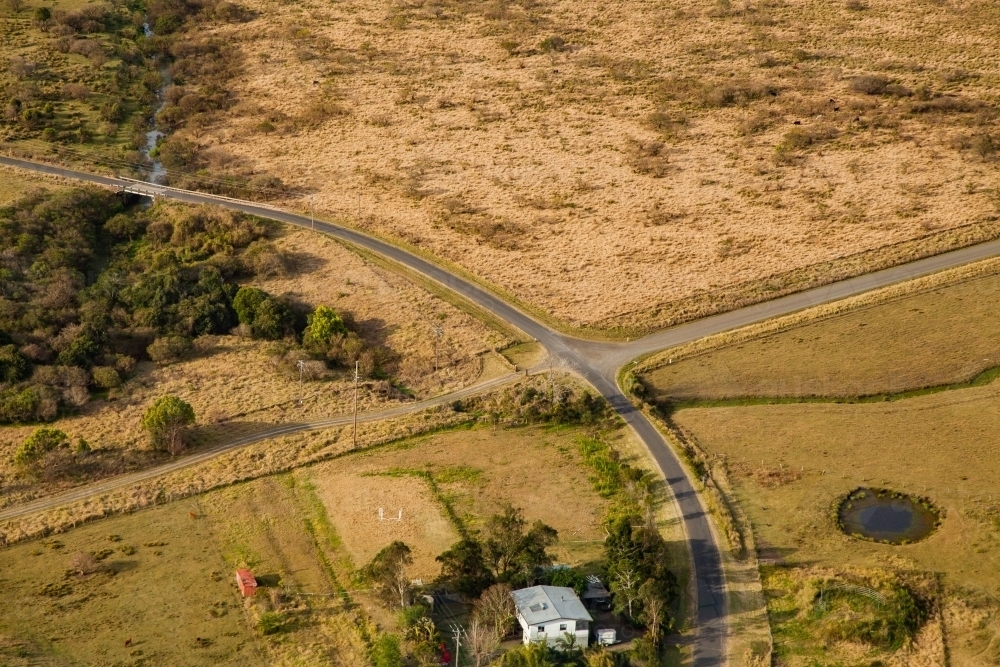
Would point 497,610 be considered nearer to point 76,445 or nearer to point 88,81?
point 76,445

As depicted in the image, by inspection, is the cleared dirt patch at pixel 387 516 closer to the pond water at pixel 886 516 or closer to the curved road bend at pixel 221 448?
the curved road bend at pixel 221 448

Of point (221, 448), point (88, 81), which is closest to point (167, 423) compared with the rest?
point (221, 448)

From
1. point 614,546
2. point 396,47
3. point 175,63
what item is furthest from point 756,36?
point 614,546

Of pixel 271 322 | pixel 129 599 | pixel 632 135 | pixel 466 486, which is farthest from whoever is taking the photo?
pixel 632 135

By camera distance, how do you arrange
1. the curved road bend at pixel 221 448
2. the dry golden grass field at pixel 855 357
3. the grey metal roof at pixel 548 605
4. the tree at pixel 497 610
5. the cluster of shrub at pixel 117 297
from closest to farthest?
the grey metal roof at pixel 548 605, the tree at pixel 497 610, the curved road bend at pixel 221 448, the cluster of shrub at pixel 117 297, the dry golden grass field at pixel 855 357

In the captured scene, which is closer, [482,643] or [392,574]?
[482,643]

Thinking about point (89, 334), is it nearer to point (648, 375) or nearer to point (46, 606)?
point (46, 606)

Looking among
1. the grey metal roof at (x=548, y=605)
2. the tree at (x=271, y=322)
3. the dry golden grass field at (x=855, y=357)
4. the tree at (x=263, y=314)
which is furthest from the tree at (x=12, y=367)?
the dry golden grass field at (x=855, y=357)
